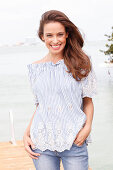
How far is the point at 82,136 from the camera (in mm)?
1778

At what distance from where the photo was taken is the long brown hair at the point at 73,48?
1.80 metres

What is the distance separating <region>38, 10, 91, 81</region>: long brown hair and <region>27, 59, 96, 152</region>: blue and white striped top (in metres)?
0.04

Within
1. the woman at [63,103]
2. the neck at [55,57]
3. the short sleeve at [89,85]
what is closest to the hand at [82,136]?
the woman at [63,103]

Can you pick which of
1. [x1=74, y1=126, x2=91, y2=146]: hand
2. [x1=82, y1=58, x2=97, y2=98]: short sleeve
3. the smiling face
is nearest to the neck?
the smiling face

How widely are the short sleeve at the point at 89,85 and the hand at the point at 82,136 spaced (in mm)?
169

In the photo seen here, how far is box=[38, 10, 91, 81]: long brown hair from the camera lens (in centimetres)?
180

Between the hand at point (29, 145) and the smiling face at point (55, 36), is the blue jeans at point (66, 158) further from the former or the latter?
the smiling face at point (55, 36)

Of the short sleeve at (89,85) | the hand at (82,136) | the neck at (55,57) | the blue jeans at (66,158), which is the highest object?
the neck at (55,57)

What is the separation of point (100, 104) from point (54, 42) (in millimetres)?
16761

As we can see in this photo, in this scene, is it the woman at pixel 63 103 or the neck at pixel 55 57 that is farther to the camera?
the neck at pixel 55 57

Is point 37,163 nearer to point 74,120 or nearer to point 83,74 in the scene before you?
point 74,120

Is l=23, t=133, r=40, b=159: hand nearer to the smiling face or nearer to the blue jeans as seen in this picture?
the blue jeans

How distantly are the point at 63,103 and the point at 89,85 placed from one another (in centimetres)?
16

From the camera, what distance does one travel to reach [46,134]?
6.01 ft
